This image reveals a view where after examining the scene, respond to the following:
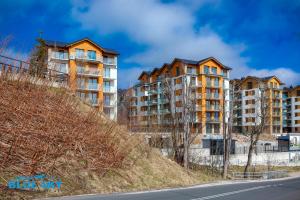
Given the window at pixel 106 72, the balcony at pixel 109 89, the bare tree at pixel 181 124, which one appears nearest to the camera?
the bare tree at pixel 181 124

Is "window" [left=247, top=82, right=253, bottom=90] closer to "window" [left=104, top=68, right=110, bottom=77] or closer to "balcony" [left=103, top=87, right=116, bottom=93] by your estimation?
"balcony" [left=103, top=87, right=116, bottom=93]

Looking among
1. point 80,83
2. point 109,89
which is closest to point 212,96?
point 109,89

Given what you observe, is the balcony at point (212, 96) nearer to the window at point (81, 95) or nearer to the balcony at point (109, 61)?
the balcony at point (109, 61)

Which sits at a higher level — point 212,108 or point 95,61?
point 95,61

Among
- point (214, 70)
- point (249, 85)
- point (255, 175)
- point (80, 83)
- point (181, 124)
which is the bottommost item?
point (255, 175)

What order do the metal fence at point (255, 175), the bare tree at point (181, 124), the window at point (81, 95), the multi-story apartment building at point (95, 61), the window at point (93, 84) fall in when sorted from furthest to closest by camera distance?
the window at point (93, 84) < the multi-story apartment building at point (95, 61) < the metal fence at point (255, 175) < the bare tree at point (181, 124) < the window at point (81, 95)

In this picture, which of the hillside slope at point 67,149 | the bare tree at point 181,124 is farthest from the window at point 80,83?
the bare tree at point 181,124

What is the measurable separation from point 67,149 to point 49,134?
1070mm

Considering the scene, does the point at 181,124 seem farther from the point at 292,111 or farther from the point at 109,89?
the point at 292,111

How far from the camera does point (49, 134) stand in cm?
1560

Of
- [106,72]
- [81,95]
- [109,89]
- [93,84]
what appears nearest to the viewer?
[81,95]

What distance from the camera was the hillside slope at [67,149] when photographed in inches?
531

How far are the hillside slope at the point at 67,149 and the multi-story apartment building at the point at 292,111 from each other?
86.9m

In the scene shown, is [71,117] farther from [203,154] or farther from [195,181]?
[203,154]
